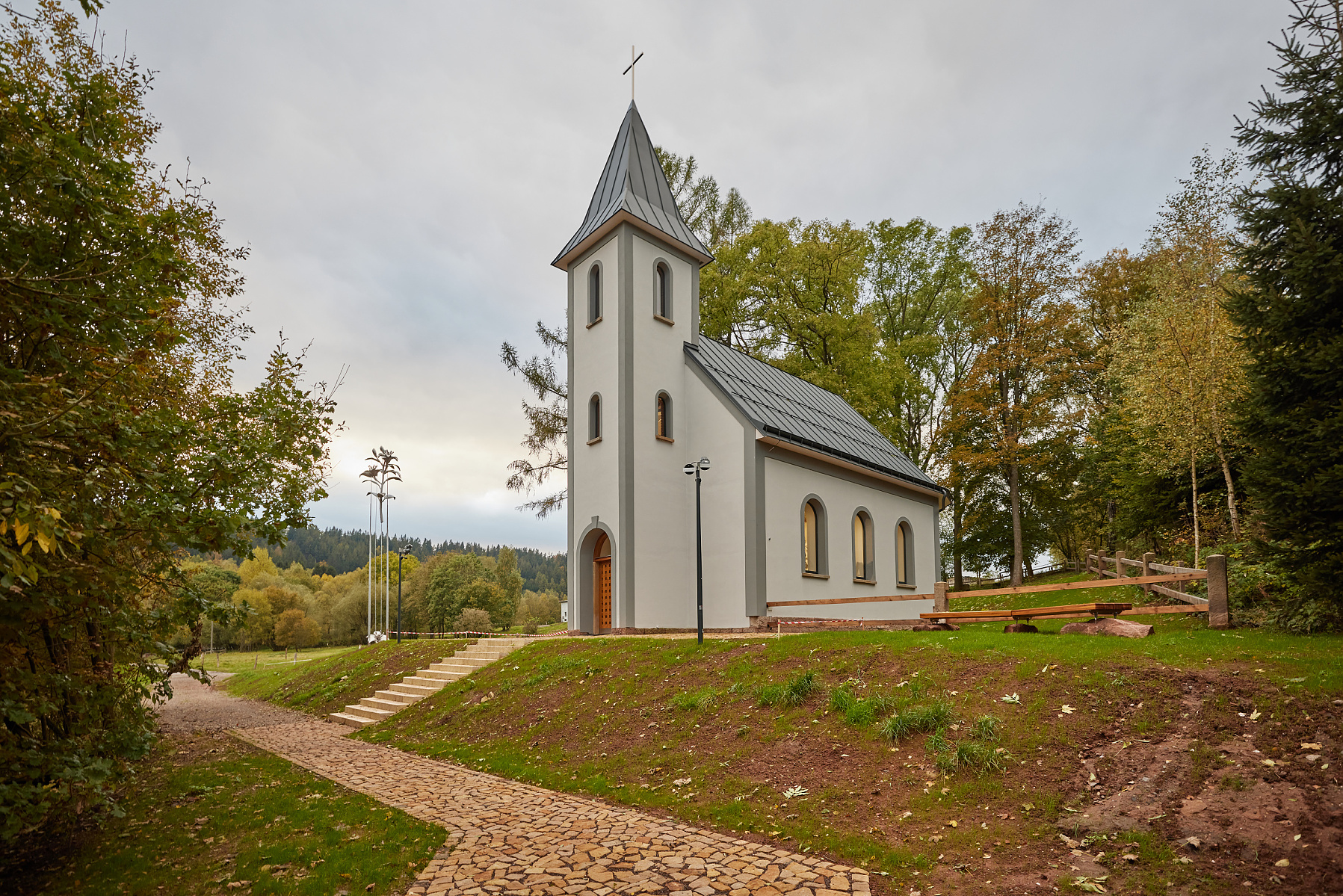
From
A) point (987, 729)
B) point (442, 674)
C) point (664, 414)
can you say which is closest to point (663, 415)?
point (664, 414)

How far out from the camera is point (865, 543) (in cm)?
2252

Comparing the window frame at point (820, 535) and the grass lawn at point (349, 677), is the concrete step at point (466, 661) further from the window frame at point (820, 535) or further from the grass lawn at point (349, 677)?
the window frame at point (820, 535)

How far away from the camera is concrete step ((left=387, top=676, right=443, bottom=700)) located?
1538 centimetres

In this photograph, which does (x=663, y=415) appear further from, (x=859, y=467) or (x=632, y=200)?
(x=859, y=467)

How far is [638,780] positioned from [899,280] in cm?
3300

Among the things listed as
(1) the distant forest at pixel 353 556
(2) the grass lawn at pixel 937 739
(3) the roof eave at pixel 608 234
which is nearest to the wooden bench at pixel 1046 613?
(2) the grass lawn at pixel 937 739

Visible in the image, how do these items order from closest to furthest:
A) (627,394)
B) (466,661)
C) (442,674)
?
(442,674) → (466,661) → (627,394)

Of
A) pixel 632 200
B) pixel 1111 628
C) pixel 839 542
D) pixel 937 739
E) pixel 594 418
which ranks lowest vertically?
pixel 937 739

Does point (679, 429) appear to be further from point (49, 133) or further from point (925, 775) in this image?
point (49, 133)

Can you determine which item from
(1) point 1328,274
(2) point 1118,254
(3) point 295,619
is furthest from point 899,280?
(3) point 295,619

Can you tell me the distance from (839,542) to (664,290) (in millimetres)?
8890

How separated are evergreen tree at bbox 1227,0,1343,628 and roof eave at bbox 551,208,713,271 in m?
13.4

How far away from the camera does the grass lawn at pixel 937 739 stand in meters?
6.12

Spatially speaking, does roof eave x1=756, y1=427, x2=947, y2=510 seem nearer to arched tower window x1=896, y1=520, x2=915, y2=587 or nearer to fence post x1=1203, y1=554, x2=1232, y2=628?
arched tower window x1=896, y1=520, x2=915, y2=587
